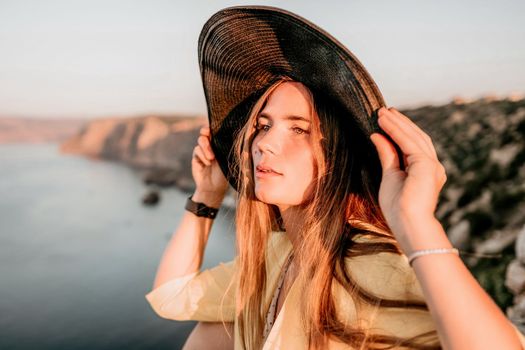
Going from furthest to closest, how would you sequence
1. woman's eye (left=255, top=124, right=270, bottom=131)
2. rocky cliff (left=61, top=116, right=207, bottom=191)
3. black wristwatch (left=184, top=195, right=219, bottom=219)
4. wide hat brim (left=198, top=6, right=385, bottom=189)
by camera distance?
rocky cliff (left=61, top=116, right=207, bottom=191) < black wristwatch (left=184, top=195, right=219, bottom=219) < woman's eye (left=255, top=124, right=270, bottom=131) < wide hat brim (left=198, top=6, right=385, bottom=189)

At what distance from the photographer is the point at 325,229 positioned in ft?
4.68

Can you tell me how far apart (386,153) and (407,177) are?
13 centimetres

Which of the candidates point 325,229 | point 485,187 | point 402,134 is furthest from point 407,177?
point 485,187

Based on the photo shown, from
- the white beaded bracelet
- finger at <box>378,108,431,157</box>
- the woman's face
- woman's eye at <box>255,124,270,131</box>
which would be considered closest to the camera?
the white beaded bracelet

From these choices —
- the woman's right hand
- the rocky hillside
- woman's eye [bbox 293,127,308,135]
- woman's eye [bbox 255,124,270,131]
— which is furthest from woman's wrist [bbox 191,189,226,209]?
the rocky hillside

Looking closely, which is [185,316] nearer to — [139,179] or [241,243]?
[241,243]

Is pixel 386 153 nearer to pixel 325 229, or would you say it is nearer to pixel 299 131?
pixel 325 229

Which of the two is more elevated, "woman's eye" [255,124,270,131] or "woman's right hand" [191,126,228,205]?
"woman's eye" [255,124,270,131]

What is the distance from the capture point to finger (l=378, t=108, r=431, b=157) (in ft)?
3.18

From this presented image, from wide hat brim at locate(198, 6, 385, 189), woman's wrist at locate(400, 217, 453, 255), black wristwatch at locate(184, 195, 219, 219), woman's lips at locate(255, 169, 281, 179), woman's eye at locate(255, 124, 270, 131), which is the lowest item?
black wristwatch at locate(184, 195, 219, 219)

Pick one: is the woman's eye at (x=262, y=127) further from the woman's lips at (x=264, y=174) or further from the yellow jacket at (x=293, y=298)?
the yellow jacket at (x=293, y=298)

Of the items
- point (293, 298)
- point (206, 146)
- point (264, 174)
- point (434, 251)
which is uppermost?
point (206, 146)

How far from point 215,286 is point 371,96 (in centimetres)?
127

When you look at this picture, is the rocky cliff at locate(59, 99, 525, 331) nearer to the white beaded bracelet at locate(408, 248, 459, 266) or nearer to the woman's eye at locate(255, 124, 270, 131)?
the woman's eye at locate(255, 124, 270, 131)
